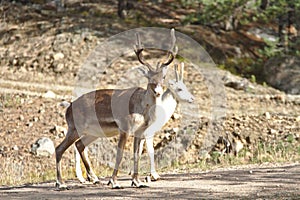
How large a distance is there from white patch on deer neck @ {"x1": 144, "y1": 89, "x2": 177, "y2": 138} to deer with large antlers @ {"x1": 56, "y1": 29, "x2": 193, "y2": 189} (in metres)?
0.12

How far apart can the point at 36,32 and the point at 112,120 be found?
21.7 m

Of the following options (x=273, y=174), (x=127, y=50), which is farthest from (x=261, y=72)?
(x=273, y=174)

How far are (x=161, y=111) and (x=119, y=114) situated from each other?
96cm

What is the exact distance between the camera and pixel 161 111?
38.8 ft

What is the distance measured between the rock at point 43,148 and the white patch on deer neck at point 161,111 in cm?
711

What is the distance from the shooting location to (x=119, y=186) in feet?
35.9

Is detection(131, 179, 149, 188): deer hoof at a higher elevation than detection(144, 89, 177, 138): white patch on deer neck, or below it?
below

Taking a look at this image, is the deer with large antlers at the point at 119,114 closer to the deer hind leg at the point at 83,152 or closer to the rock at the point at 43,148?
the deer hind leg at the point at 83,152

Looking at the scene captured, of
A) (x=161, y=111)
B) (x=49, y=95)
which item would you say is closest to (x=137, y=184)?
(x=161, y=111)

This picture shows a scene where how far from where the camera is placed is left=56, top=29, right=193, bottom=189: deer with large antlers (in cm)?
1098

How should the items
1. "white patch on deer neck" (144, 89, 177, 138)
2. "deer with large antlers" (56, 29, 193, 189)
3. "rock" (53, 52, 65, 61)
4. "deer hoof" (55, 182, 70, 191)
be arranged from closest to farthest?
"deer with large antlers" (56, 29, 193, 189) < "deer hoof" (55, 182, 70, 191) < "white patch on deer neck" (144, 89, 177, 138) < "rock" (53, 52, 65, 61)

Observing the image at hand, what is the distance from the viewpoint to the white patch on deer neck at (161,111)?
38.0ft

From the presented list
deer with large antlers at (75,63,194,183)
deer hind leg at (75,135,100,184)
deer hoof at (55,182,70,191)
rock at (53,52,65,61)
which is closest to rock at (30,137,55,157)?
deer with large antlers at (75,63,194,183)

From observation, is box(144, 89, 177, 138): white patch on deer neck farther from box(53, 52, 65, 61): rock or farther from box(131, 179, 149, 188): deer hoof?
box(53, 52, 65, 61): rock
